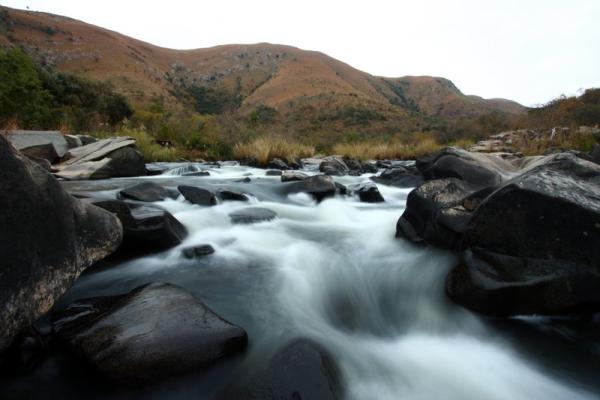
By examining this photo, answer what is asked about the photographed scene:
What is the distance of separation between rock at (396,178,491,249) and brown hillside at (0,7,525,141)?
105 ft

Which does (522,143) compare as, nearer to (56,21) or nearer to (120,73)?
(120,73)

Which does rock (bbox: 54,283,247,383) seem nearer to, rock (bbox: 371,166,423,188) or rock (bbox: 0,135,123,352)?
rock (bbox: 0,135,123,352)

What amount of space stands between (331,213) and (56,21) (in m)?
95.5

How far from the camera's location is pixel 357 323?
2801 millimetres

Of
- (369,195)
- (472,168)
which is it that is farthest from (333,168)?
(472,168)

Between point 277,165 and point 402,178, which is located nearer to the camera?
point 402,178

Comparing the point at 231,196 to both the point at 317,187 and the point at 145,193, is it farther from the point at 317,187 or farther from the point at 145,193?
the point at 317,187

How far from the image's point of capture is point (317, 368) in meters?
1.90

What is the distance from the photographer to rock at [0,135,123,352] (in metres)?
1.71

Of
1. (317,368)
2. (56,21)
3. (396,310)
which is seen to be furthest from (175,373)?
(56,21)

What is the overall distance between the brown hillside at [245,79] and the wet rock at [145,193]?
1256 inches

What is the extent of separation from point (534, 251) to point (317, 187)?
4.15 m

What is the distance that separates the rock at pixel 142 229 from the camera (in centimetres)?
324

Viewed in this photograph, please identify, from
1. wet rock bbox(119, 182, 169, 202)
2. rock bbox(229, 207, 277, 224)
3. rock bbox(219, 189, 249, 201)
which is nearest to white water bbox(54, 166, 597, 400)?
rock bbox(229, 207, 277, 224)
